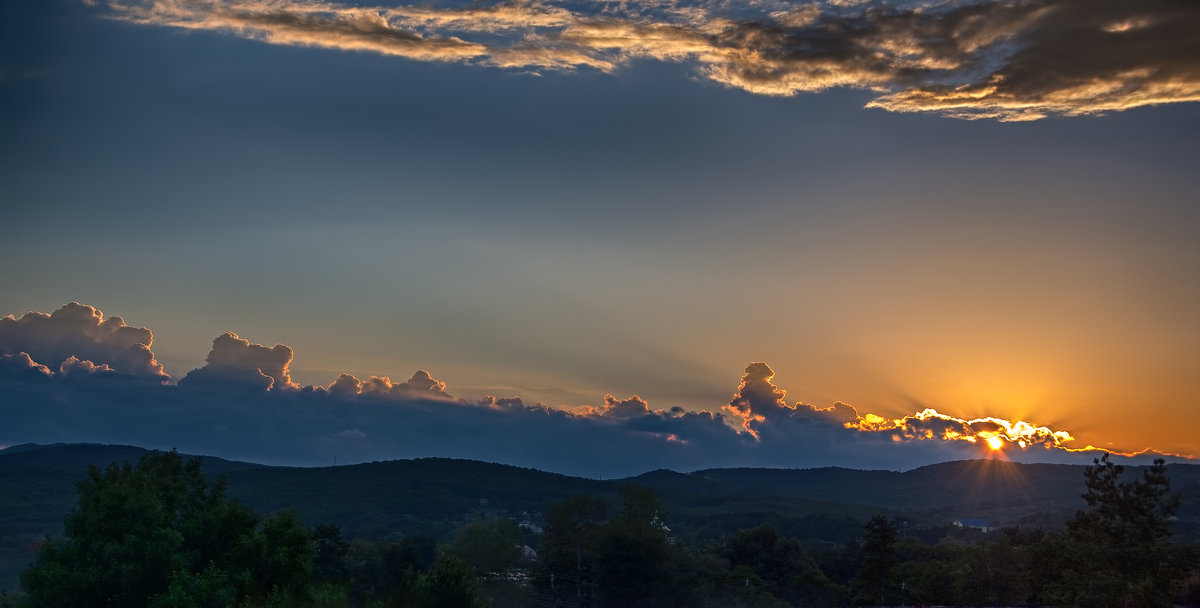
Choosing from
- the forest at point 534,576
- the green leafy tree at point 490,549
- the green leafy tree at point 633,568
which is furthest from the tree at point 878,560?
the green leafy tree at point 490,549

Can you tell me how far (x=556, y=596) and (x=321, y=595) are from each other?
111ft

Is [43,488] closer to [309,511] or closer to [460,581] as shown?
[309,511]

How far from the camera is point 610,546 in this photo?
248ft

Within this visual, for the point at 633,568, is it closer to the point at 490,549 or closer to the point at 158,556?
the point at 490,549

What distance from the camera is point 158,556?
1735 inches

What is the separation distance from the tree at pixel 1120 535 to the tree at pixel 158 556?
35453mm

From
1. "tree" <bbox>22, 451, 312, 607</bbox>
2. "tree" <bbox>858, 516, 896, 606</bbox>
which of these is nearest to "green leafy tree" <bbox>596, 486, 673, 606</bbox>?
"tree" <bbox>858, 516, 896, 606</bbox>

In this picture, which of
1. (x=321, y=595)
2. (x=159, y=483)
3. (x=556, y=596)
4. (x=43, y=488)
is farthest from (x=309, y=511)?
(x=321, y=595)

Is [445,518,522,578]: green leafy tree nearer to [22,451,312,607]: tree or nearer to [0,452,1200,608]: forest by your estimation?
[0,452,1200,608]: forest

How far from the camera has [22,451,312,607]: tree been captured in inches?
1694

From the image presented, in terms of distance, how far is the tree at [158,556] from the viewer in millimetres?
43031

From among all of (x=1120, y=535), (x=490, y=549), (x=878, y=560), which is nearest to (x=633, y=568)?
(x=878, y=560)

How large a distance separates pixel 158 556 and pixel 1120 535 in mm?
46609

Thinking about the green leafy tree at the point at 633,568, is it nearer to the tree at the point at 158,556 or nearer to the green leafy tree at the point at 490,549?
the green leafy tree at the point at 490,549
